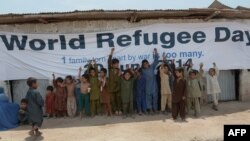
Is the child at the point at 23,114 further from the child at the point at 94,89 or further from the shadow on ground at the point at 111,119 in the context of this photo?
the child at the point at 94,89

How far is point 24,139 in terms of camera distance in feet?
28.1

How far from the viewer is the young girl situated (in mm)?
9836

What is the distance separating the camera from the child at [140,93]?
34.3 feet

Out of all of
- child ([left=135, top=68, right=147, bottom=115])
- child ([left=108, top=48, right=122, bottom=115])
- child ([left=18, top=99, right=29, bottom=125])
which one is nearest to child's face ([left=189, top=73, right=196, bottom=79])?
child ([left=135, top=68, right=147, bottom=115])

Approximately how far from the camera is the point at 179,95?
986 centimetres

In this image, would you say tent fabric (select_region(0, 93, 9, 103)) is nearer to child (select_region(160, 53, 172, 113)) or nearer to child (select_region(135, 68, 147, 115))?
child (select_region(135, 68, 147, 115))

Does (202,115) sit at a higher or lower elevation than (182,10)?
lower

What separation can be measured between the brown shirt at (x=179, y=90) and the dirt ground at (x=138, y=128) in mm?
536

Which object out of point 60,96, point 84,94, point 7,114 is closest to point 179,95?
point 84,94

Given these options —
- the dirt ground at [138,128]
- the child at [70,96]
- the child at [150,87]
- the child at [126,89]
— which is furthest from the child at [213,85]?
the child at [70,96]

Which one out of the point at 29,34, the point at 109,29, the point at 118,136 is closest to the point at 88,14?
the point at 109,29

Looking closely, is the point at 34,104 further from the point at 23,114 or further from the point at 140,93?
the point at 140,93

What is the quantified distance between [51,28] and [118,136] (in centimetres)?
379

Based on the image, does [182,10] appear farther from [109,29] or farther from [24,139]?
[24,139]
